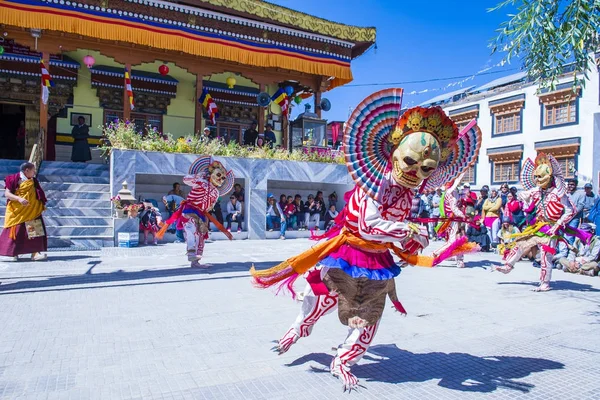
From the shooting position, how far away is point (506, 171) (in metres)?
25.2

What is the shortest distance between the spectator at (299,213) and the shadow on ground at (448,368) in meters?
11.0

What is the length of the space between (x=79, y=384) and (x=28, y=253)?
6.32 meters

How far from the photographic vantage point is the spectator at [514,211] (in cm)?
1134

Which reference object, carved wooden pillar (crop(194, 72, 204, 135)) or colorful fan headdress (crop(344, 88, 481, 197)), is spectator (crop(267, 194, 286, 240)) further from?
colorful fan headdress (crop(344, 88, 481, 197))

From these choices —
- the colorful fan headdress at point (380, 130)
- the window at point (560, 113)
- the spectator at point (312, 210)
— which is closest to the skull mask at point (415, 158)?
the colorful fan headdress at point (380, 130)

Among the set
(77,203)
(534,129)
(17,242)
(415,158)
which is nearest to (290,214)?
(77,203)

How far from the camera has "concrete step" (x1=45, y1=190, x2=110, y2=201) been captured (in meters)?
11.1

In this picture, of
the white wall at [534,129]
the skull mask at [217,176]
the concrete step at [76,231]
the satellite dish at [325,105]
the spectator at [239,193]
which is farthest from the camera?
the white wall at [534,129]

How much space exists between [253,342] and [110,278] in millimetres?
3660

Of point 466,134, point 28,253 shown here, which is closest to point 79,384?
point 466,134

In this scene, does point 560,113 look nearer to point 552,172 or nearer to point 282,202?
point 282,202

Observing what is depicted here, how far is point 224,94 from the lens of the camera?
17516mm

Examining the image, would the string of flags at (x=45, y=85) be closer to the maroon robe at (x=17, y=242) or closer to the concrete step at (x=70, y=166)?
the concrete step at (x=70, y=166)

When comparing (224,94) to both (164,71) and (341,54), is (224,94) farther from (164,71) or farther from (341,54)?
(341,54)
